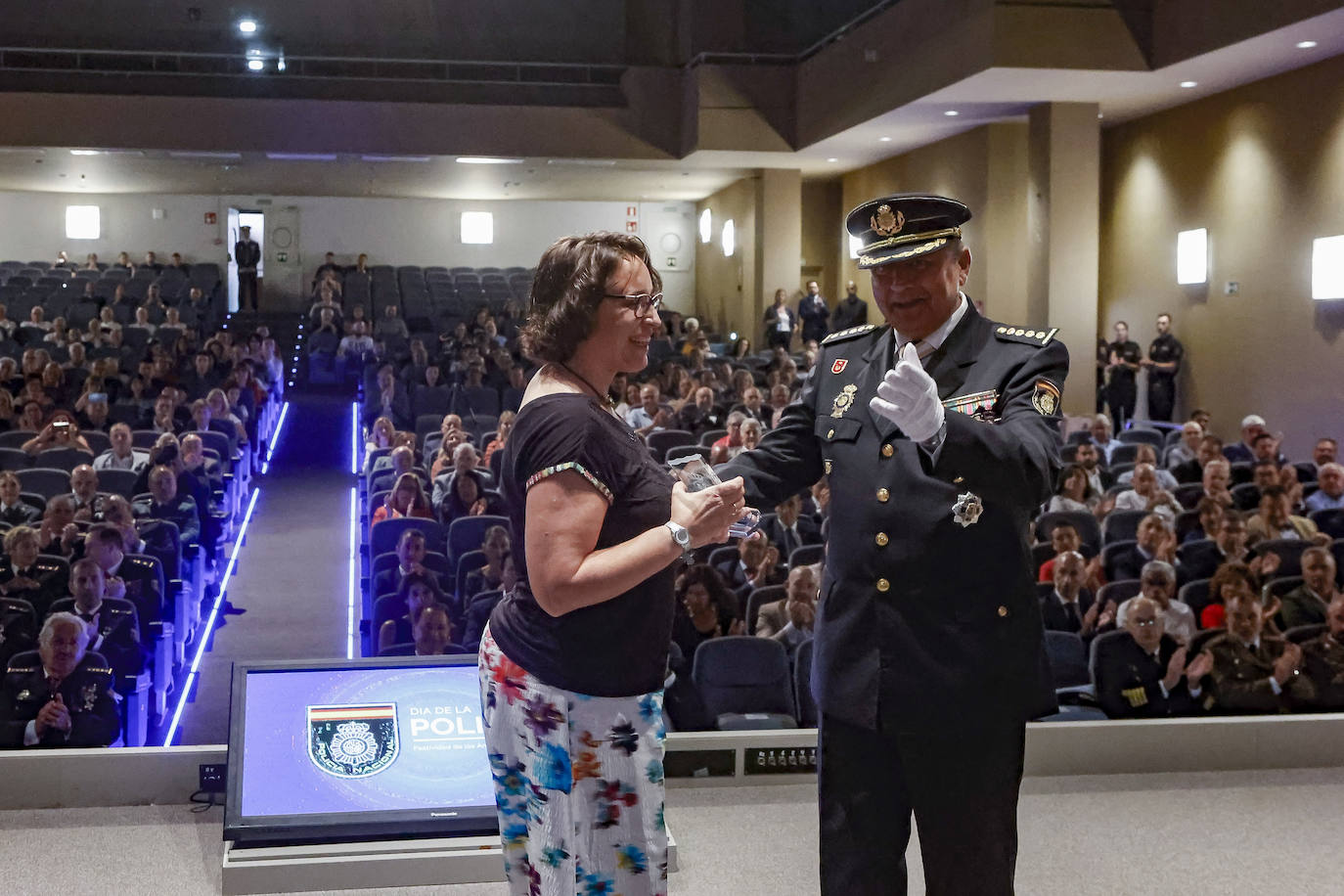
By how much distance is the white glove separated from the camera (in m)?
1.72

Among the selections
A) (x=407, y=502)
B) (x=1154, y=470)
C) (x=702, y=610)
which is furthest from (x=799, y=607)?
(x=1154, y=470)

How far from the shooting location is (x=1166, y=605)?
538 centimetres

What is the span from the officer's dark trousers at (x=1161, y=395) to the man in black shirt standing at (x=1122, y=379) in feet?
0.70

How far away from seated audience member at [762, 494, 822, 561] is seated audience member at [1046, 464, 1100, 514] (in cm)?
137

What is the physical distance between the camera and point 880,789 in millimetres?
2070

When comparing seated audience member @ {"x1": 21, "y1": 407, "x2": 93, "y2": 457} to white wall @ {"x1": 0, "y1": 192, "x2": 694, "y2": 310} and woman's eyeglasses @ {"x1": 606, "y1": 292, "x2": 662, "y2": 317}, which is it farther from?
white wall @ {"x1": 0, "y1": 192, "x2": 694, "y2": 310}

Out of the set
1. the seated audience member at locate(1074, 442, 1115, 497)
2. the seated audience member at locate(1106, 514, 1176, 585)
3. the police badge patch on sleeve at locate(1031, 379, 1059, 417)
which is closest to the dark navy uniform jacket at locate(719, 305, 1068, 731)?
the police badge patch on sleeve at locate(1031, 379, 1059, 417)

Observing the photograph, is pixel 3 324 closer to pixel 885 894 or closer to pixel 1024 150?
pixel 1024 150

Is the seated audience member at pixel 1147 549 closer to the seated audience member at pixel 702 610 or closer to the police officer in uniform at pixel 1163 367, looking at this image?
the seated audience member at pixel 702 610

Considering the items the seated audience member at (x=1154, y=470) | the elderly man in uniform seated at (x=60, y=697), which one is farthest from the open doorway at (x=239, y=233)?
the elderly man in uniform seated at (x=60, y=697)

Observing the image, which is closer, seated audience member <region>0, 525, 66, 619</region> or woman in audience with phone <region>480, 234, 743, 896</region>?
woman in audience with phone <region>480, 234, 743, 896</region>

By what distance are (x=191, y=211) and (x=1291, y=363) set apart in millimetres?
16740

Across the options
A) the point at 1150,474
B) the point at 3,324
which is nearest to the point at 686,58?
the point at 3,324

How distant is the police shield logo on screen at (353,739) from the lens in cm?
321
